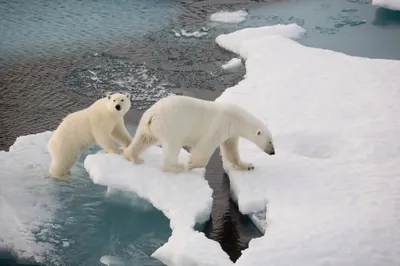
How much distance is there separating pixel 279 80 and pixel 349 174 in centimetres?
310

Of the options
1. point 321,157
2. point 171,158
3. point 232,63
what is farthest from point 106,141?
point 232,63

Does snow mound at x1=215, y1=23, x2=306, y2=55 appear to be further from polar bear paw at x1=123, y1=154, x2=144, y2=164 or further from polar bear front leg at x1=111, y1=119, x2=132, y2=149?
polar bear paw at x1=123, y1=154, x2=144, y2=164

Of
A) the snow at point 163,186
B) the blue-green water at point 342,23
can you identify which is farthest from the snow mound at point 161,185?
the blue-green water at point 342,23

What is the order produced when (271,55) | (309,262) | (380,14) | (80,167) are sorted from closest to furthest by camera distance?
(309,262)
(80,167)
(271,55)
(380,14)

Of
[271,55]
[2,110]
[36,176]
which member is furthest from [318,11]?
[36,176]

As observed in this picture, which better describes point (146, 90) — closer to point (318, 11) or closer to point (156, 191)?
point (156, 191)

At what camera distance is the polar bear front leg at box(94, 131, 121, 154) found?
6.85m

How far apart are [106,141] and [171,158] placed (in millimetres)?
773

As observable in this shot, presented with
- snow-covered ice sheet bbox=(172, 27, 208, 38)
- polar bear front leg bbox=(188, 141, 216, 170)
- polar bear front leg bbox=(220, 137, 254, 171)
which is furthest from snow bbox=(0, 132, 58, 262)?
snow-covered ice sheet bbox=(172, 27, 208, 38)

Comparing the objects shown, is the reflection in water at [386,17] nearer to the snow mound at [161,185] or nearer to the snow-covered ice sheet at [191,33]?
the snow-covered ice sheet at [191,33]

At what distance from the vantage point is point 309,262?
17.3 feet

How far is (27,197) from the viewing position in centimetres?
663

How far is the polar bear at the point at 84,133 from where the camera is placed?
22.4 feet

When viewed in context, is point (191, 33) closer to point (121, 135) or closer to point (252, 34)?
point (252, 34)
